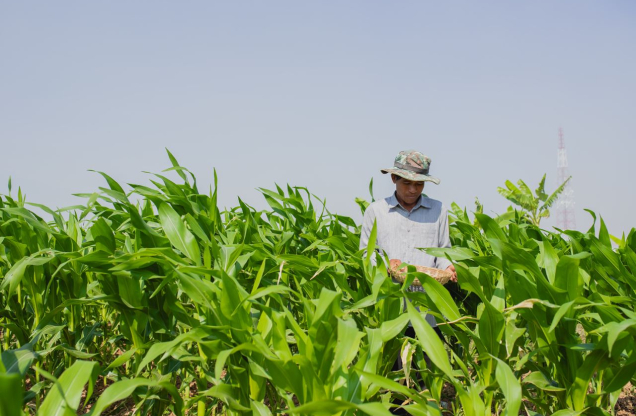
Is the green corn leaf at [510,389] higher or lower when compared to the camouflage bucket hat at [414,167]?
lower

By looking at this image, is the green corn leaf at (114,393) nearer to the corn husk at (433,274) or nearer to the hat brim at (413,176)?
the corn husk at (433,274)

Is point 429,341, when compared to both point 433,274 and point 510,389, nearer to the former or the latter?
point 510,389

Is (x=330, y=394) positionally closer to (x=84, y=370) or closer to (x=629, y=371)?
(x=84, y=370)

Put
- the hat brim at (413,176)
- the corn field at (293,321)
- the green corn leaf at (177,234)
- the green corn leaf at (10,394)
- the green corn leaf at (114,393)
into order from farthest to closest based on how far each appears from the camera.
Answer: the hat brim at (413,176), the green corn leaf at (177,234), the corn field at (293,321), the green corn leaf at (114,393), the green corn leaf at (10,394)

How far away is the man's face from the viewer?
10.6ft

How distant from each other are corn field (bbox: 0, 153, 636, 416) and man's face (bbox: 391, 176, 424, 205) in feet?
1.80

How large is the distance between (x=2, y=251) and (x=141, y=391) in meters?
1.38

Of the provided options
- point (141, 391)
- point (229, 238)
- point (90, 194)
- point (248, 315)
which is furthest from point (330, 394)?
point (90, 194)

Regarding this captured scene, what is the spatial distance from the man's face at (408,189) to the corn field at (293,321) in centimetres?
55

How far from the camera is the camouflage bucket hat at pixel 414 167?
10.3 feet

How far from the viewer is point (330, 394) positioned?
5.48 feet

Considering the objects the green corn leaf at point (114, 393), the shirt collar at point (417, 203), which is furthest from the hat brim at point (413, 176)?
the green corn leaf at point (114, 393)

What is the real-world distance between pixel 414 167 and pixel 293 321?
65.3 inches

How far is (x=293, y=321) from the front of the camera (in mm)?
1762
